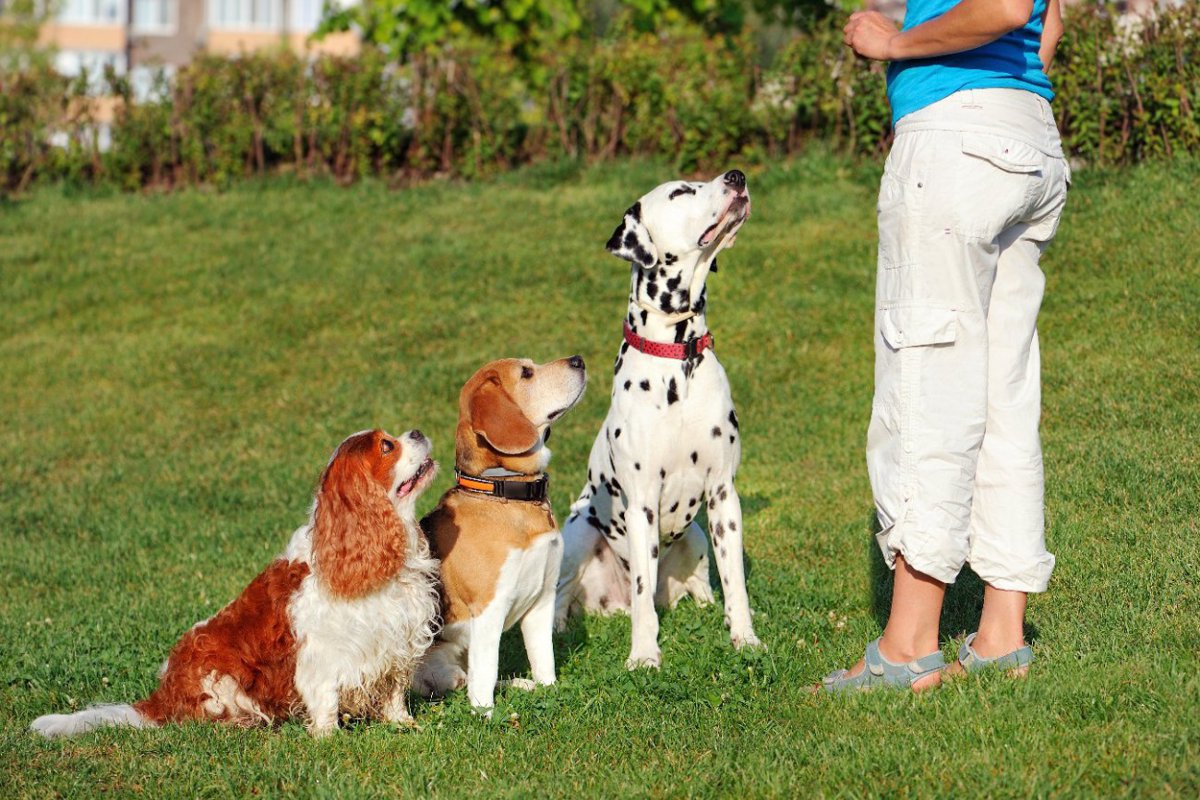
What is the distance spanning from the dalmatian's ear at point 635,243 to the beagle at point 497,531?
54 centimetres

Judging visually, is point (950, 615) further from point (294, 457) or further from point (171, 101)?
point (171, 101)

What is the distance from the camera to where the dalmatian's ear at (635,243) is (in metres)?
5.91

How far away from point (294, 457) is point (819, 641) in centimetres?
552

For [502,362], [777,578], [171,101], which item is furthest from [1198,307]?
[171,101]

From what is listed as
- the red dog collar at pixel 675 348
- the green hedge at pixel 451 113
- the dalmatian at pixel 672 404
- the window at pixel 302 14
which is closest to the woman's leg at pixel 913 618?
the dalmatian at pixel 672 404

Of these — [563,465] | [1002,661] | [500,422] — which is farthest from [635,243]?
[563,465]

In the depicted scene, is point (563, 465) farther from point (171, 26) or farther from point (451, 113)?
point (171, 26)

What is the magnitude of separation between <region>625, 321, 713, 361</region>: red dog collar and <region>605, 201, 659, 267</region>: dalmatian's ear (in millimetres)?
358

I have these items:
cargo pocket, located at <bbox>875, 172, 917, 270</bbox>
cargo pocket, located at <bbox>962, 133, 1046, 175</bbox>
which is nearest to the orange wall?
cargo pocket, located at <bbox>875, 172, 917, 270</bbox>

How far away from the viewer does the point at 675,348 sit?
5906 millimetres

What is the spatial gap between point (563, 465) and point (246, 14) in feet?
172

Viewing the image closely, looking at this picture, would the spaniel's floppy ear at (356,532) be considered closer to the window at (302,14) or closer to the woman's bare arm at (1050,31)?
the woman's bare arm at (1050,31)

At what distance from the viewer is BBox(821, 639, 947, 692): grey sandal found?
196 inches

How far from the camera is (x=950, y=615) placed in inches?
235
